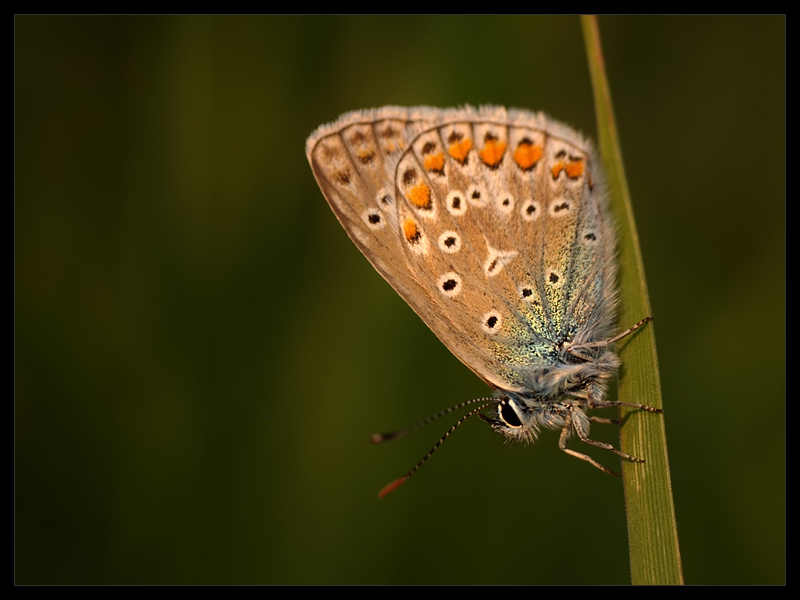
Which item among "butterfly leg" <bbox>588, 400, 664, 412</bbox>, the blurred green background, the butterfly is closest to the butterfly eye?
the butterfly

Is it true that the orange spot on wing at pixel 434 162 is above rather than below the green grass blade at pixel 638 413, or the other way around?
above

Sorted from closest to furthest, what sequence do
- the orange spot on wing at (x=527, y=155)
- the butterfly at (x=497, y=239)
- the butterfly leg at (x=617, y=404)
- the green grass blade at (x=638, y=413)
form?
the green grass blade at (x=638, y=413) < the butterfly leg at (x=617, y=404) < the butterfly at (x=497, y=239) < the orange spot on wing at (x=527, y=155)

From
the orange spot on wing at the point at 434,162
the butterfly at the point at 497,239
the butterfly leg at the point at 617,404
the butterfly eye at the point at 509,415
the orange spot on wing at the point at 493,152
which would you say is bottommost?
the butterfly eye at the point at 509,415

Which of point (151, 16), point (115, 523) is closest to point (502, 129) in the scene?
point (151, 16)

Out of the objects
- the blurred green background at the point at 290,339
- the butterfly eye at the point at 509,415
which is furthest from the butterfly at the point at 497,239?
the blurred green background at the point at 290,339

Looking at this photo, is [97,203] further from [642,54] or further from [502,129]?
[642,54]

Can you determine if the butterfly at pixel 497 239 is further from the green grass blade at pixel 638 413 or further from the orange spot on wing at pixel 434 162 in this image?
the green grass blade at pixel 638 413
